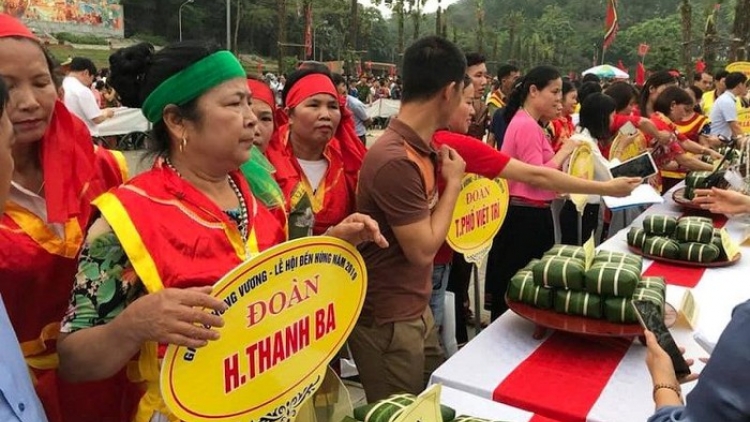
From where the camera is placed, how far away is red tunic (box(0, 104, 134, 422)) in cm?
137

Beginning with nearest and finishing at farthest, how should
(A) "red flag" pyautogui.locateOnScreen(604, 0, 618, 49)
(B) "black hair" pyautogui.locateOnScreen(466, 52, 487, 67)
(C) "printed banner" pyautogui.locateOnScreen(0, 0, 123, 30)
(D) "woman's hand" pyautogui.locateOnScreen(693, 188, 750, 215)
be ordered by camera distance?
(D) "woman's hand" pyautogui.locateOnScreen(693, 188, 750, 215), (B) "black hair" pyautogui.locateOnScreen(466, 52, 487, 67), (A) "red flag" pyautogui.locateOnScreen(604, 0, 618, 49), (C) "printed banner" pyautogui.locateOnScreen(0, 0, 123, 30)

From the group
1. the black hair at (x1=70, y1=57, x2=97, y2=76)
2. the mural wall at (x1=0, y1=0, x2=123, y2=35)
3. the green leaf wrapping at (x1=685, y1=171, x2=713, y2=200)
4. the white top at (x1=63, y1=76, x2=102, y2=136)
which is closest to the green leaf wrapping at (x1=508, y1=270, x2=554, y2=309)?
the green leaf wrapping at (x1=685, y1=171, x2=713, y2=200)

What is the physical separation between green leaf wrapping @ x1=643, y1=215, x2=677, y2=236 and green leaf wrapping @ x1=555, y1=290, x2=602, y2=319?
3.50ft

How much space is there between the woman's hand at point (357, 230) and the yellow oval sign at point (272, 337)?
2.4 inches

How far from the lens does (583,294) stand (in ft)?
6.31

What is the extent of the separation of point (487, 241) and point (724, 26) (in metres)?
76.0

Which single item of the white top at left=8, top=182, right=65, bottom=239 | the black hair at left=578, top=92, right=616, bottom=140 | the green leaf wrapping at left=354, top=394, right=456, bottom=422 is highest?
the black hair at left=578, top=92, right=616, bottom=140

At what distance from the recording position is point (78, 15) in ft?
142

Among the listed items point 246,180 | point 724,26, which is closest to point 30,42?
point 246,180

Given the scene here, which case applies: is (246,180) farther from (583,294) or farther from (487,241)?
(487,241)

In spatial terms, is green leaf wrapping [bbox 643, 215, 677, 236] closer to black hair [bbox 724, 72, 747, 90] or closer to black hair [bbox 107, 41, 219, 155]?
black hair [bbox 107, 41, 219, 155]

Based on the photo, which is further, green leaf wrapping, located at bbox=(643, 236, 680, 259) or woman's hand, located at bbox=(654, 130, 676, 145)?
woman's hand, located at bbox=(654, 130, 676, 145)

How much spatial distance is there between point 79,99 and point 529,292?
6.08 m

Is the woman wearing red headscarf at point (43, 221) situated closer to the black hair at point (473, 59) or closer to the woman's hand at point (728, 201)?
the woman's hand at point (728, 201)
